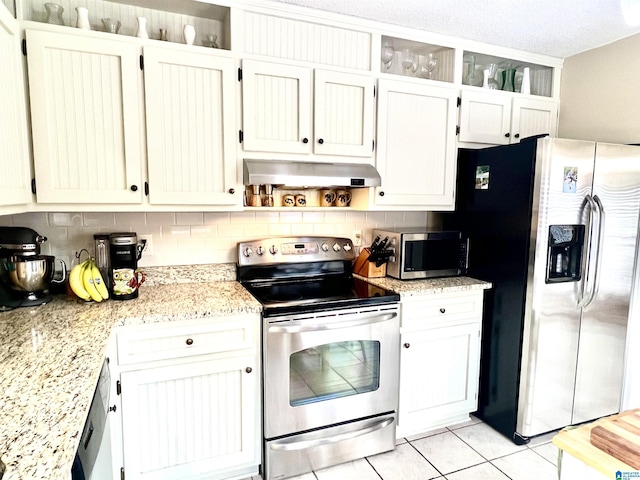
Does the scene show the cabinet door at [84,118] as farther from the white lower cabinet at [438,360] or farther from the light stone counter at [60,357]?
the white lower cabinet at [438,360]

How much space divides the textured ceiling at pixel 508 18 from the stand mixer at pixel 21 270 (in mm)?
1748

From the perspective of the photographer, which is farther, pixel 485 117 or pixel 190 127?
pixel 485 117

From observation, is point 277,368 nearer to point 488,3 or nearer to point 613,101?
point 488,3

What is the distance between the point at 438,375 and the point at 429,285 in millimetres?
548

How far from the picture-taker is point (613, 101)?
8.64ft

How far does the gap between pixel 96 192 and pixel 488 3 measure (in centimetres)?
221

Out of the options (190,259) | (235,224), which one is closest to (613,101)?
(235,224)

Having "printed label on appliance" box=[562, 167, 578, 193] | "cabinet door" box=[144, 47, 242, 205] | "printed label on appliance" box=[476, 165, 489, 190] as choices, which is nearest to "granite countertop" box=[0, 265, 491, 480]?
"cabinet door" box=[144, 47, 242, 205]

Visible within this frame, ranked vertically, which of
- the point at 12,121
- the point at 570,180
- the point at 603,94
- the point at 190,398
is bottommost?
the point at 190,398

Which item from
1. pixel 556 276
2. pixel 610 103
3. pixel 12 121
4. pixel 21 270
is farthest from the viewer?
pixel 610 103

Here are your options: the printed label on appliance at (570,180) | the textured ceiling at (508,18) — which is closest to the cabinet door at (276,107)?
the textured ceiling at (508,18)

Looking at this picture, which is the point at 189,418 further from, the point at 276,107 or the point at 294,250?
the point at 276,107

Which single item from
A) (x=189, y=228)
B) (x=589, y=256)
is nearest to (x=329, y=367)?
(x=189, y=228)

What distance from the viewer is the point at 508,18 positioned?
2.26m
